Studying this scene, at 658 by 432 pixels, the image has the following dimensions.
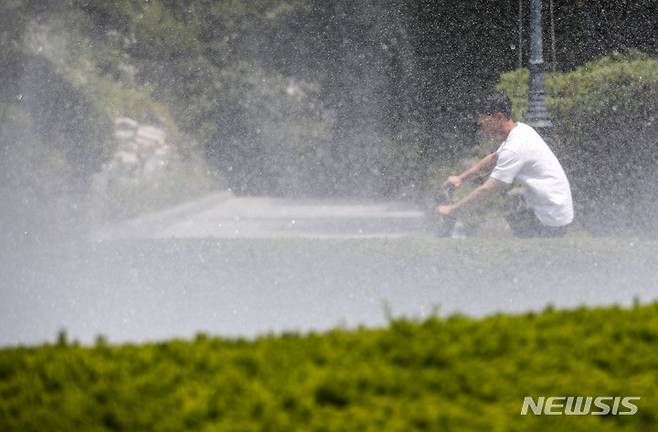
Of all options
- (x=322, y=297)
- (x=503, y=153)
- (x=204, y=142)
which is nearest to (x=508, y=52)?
(x=204, y=142)

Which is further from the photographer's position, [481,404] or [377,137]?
[377,137]

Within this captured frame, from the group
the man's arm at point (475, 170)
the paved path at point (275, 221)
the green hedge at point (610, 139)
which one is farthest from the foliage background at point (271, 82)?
the man's arm at point (475, 170)

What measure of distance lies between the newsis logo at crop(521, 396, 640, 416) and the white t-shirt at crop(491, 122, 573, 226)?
499 cm

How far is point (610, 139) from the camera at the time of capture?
11.1 m

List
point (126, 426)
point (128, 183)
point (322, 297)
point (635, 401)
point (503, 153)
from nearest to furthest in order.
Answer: point (126, 426) < point (635, 401) < point (322, 297) < point (503, 153) < point (128, 183)

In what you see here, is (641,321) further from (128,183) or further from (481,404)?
(128,183)

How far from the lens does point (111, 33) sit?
Answer: 17.7m

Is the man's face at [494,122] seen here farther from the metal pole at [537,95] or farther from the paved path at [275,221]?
the paved path at [275,221]

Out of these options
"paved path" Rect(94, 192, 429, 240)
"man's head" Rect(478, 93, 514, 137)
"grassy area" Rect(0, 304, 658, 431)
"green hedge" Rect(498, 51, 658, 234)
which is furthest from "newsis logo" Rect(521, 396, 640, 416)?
"paved path" Rect(94, 192, 429, 240)

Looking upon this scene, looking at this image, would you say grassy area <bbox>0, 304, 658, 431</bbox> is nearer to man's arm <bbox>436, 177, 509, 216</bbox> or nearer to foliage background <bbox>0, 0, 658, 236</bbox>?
man's arm <bbox>436, 177, 509, 216</bbox>

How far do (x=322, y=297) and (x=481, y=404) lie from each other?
4.46 m

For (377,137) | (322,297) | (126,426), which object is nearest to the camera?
(126,426)

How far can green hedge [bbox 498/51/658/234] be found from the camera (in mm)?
10969

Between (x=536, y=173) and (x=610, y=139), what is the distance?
2850mm
